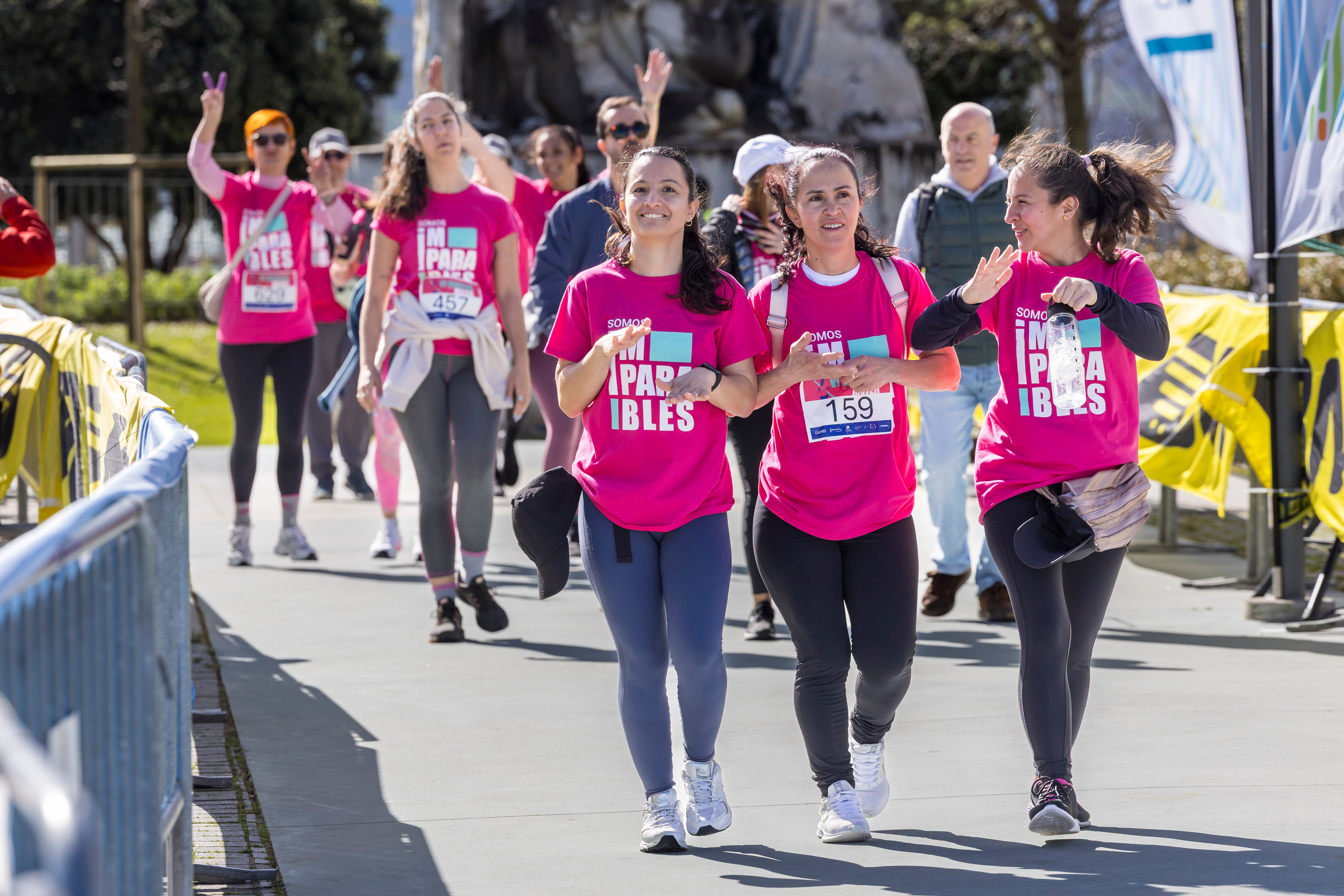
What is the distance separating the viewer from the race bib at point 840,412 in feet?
13.6

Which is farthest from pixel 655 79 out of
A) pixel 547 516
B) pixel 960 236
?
pixel 547 516

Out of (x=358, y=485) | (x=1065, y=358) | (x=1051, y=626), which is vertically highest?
(x=1065, y=358)

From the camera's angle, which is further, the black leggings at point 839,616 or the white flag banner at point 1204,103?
the white flag banner at point 1204,103

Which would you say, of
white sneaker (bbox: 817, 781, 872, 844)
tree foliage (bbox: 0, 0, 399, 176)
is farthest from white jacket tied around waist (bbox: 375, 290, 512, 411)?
→ tree foliage (bbox: 0, 0, 399, 176)

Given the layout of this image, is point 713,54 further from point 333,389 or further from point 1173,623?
point 1173,623

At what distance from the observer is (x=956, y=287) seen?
671 cm

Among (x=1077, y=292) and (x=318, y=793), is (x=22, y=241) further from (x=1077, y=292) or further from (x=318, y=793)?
(x=1077, y=292)

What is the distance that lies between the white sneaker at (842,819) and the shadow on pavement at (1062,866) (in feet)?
0.12

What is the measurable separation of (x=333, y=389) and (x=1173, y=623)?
14.6ft

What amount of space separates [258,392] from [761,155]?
3290 mm

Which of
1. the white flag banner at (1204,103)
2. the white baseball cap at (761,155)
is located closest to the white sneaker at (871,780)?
the white baseball cap at (761,155)

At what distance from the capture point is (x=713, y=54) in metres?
18.9

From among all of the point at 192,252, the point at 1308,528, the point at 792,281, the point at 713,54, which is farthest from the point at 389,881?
the point at 192,252

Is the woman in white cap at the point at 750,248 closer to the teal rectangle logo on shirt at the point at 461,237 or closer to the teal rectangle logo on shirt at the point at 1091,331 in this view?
the teal rectangle logo on shirt at the point at 461,237
